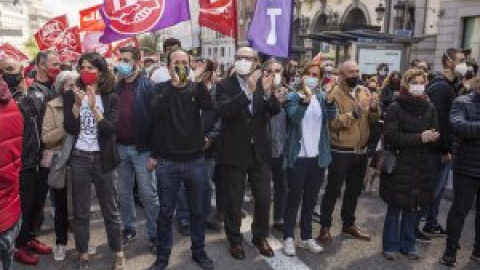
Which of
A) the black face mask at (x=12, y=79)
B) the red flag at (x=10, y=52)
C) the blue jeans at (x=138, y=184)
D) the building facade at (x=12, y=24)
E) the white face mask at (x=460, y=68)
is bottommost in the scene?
the blue jeans at (x=138, y=184)

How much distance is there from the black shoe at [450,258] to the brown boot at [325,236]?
114 centimetres

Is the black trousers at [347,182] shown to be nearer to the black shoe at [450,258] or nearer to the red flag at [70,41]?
the black shoe at [450,258]

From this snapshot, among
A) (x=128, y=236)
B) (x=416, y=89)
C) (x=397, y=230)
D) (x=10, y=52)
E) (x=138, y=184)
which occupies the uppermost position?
(x=10, y=52)

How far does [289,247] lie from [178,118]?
1.78 metres

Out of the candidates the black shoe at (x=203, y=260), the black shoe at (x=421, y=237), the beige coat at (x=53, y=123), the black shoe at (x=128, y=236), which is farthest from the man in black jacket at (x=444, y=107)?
the beige coat at (x=53, y=123)

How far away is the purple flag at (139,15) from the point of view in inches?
263

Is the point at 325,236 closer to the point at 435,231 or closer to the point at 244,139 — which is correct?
the point at 435,231

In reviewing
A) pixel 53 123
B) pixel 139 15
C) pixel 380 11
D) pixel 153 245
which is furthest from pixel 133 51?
pixel 380 11

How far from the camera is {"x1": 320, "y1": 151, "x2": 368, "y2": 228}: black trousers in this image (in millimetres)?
5355

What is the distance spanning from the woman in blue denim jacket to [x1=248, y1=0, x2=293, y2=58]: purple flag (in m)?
0.53

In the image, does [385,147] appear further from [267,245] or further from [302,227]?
[267,245]

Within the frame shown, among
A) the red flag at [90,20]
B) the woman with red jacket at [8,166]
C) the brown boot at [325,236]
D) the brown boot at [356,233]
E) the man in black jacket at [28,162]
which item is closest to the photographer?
the woman with red jacket at [8,166]

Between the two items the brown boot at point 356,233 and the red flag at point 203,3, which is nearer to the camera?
the brown boot at point 356,233

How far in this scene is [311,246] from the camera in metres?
5.25
